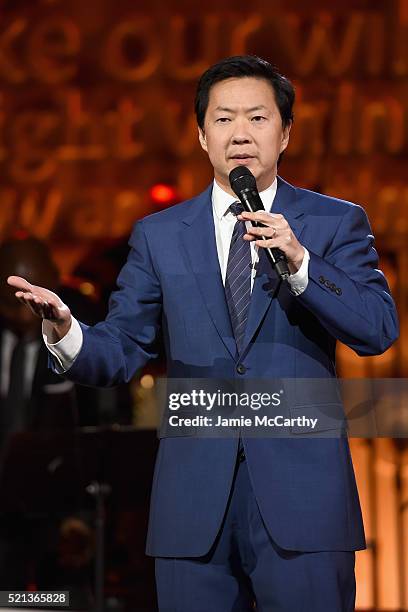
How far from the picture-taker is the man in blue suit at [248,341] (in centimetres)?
182

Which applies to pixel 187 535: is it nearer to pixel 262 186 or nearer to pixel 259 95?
pixel 262 186

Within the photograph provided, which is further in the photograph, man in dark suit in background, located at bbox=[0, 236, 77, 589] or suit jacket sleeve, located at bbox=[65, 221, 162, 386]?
man in dark suit in background, located at bbox=[0, 236, 77, 589]

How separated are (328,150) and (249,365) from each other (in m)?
4.91

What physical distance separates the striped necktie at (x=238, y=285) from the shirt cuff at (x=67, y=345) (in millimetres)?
274

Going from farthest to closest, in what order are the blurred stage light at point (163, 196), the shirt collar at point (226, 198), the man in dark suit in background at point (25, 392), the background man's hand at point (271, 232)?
the blurred stage light at point (163, 196) < the man in dark suit in background at point (25, 392) < the shirt collar at point (226, 198) < the background man's hand at point (271, 232)

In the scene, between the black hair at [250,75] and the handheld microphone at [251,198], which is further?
the black hair at [250,75]

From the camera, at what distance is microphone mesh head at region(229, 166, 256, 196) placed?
1822 millimetres

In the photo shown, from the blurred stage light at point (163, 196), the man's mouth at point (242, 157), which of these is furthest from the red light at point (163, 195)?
the man's mouth at point (242, 157)

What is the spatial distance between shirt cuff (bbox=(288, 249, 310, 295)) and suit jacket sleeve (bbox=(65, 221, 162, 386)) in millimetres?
334

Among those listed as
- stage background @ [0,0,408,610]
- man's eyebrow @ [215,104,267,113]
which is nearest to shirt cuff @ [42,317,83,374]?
man's eyebrow @ [215,104,267,113]

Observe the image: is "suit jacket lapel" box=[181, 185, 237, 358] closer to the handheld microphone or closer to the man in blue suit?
the man in blue suit

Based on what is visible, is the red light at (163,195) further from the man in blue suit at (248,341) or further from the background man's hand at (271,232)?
the background man's hand at (271,232)

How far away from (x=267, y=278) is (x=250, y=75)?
387mm

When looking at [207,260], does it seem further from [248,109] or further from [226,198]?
[248,109]
